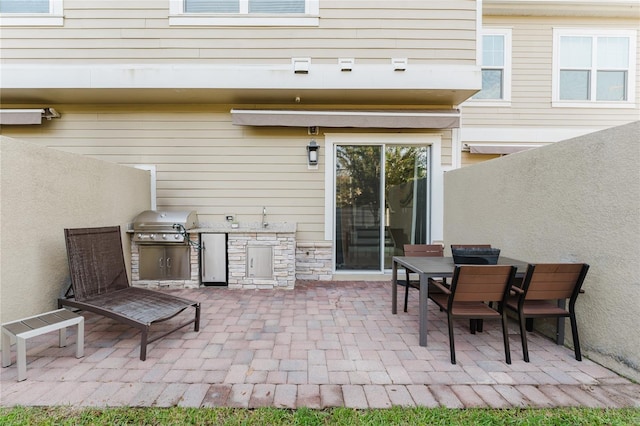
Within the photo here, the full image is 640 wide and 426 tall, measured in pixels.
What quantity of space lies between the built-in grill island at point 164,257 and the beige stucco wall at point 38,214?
2.29 ft

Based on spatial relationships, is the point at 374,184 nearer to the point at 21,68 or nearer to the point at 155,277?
the point at 155,277

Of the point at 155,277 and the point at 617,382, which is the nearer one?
the point at 617,382

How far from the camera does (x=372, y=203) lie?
5.17 meters

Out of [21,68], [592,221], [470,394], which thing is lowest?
[470,394]

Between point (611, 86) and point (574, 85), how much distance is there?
0.84m

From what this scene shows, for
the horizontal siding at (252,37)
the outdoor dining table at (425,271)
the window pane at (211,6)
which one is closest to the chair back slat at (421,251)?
the outdoor dining table at (425,271)

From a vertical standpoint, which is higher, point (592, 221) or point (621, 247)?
point (592, 221)

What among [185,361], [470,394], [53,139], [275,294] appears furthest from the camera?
[53,139]

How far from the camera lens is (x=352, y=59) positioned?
4746 mm

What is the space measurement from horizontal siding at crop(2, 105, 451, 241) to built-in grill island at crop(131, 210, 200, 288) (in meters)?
0.65

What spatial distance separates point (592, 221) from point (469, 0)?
429cm

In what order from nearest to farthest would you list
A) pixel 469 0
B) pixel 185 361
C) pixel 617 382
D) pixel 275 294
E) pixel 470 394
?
pixel 470 394, pixel 617 382, pixel 185 361, pixel 275 294, pixel 469 0

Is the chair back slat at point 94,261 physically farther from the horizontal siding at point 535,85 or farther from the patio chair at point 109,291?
the horizontal siding at point 535,85

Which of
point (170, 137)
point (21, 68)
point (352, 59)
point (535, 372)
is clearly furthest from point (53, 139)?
point (535, 372)
